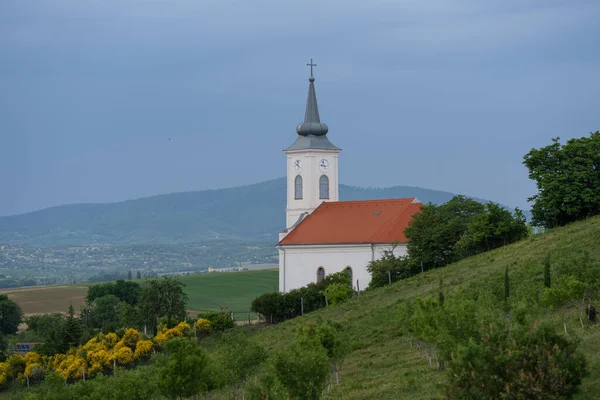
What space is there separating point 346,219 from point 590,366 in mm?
55817

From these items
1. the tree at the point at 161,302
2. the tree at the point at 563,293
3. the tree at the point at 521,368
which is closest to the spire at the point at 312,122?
the tree at the point at 161,302

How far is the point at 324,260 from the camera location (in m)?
81.7

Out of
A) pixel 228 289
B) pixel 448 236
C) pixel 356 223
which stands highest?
pixel 356 223

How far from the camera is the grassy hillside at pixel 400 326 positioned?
3328 cm

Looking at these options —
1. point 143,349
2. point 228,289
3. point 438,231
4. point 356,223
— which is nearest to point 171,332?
point 143,349

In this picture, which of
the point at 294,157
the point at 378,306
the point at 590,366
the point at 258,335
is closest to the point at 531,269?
the point at 378,306

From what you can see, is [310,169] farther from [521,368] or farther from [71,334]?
[521,368]

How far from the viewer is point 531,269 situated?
51.8 meters

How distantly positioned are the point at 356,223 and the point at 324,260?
3803mm

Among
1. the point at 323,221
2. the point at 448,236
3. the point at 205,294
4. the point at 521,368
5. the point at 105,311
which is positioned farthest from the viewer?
the point at 205,294

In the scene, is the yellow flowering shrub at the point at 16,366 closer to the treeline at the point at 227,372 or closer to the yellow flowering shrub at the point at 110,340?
the treeline at the point at 227,372

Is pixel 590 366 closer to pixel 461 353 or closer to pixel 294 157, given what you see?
pixel 461 353

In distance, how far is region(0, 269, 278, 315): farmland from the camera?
129 m

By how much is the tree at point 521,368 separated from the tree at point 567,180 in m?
47.3
